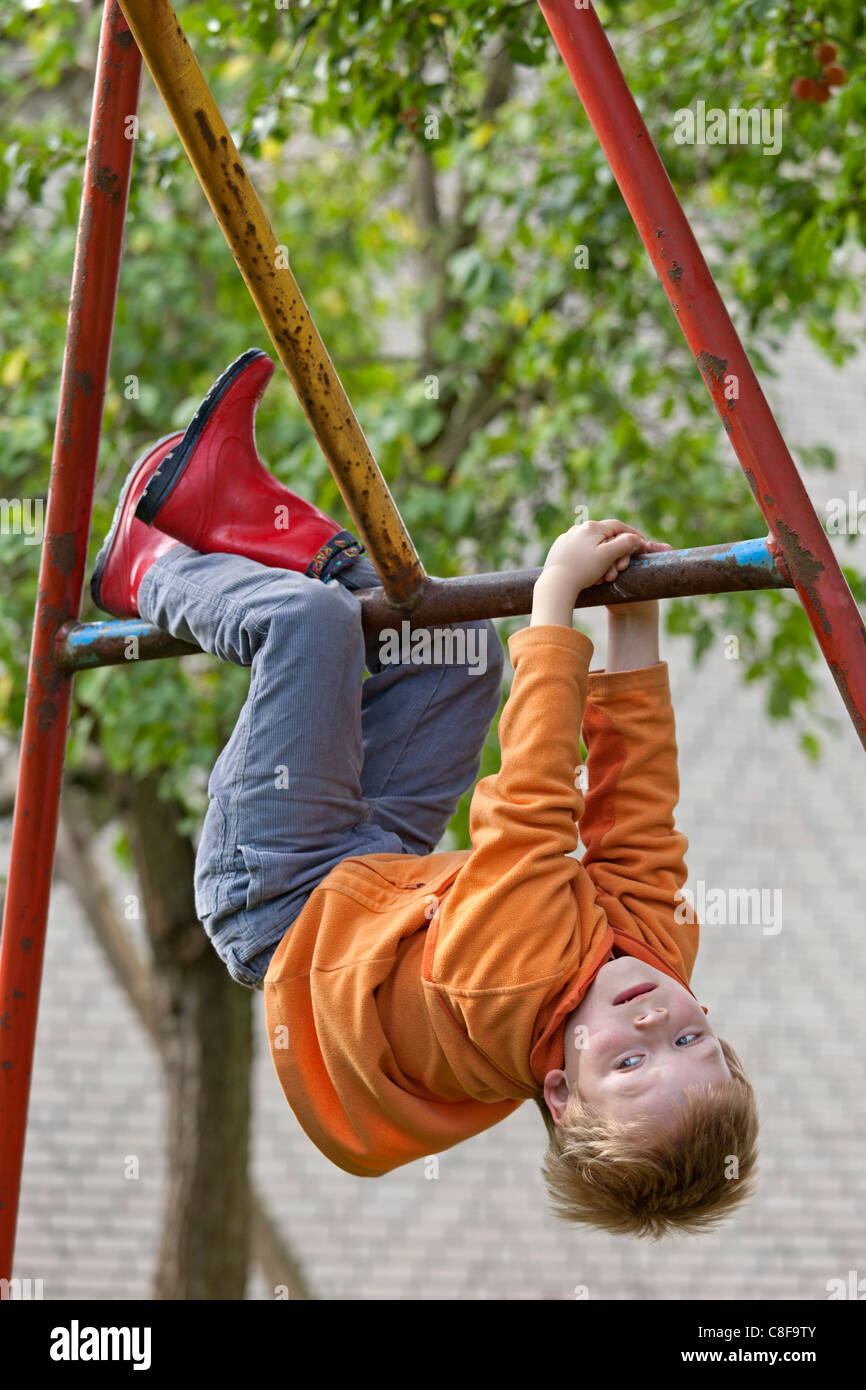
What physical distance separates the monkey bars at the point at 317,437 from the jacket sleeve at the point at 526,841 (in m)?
0.07

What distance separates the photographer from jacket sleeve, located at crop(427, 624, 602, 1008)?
131 cm

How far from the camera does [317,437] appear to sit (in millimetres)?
1278

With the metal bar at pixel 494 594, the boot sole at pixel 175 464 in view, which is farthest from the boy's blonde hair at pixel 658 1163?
the boot sole at pixel 175 464

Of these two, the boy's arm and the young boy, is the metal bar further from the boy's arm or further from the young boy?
the boy's arm

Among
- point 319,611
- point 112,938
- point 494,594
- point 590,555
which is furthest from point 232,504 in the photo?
point 112,938

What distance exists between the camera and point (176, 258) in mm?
3807

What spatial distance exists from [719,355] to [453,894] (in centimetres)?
54

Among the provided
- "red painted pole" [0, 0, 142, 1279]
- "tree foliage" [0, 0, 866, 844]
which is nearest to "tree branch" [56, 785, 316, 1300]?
"tree foliage" [0, 0, 866, 844]

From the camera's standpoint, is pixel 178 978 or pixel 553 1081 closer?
pixel 553 1081

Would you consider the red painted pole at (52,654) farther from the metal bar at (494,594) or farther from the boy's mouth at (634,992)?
the boy's mouth at (634,992)

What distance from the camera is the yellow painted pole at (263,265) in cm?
120
